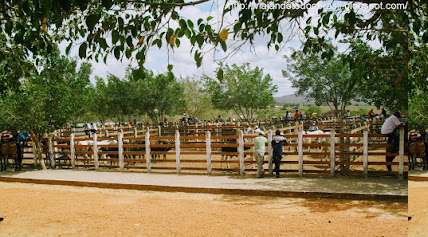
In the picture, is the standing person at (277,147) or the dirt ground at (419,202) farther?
the standing person at (277,147)

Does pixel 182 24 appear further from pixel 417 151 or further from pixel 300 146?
pixel 300 146

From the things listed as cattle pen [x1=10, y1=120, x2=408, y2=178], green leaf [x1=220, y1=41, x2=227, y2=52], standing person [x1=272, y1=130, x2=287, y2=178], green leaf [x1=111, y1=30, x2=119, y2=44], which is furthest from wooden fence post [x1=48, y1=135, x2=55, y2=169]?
green leaf [x1=220, y1=41, x2=227, y2=52]

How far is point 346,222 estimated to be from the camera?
6805mm

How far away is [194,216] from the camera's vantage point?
24.6ft

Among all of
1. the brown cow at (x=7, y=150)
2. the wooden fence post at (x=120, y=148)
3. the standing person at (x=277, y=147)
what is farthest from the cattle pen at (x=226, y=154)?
the brown cow at (x=7, y=150)

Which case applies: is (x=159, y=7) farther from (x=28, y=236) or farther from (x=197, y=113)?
(x=197, y=113)

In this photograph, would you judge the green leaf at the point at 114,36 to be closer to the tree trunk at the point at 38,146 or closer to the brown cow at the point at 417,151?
the brown cow at the point at 417,151

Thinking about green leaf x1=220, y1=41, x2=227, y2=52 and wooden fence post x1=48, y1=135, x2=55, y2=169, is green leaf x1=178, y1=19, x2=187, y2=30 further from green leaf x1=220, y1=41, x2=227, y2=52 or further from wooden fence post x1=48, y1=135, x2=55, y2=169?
wooden fence post x1=48, y1=135, x2=55, y2=169

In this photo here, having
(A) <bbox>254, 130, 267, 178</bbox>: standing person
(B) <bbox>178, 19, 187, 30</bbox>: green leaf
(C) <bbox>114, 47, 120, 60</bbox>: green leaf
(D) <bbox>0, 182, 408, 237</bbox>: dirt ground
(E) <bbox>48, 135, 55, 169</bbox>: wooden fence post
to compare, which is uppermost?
(B) <bbox>178, 19, 187, 30</bbox>: green leaf

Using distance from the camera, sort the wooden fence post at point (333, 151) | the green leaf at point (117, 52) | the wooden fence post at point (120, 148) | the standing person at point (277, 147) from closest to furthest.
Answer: the green leaf at point (117, 52), the wooden fence post at point (333, 151), the standing person at point (277, 147), the wooden fence post at point (120, 148)

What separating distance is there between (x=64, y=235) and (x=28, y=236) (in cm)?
50

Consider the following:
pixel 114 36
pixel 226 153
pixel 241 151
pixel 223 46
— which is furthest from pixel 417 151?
pixel 226 153

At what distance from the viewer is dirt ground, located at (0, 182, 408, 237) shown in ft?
21.2

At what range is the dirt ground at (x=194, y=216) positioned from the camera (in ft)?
21.2
